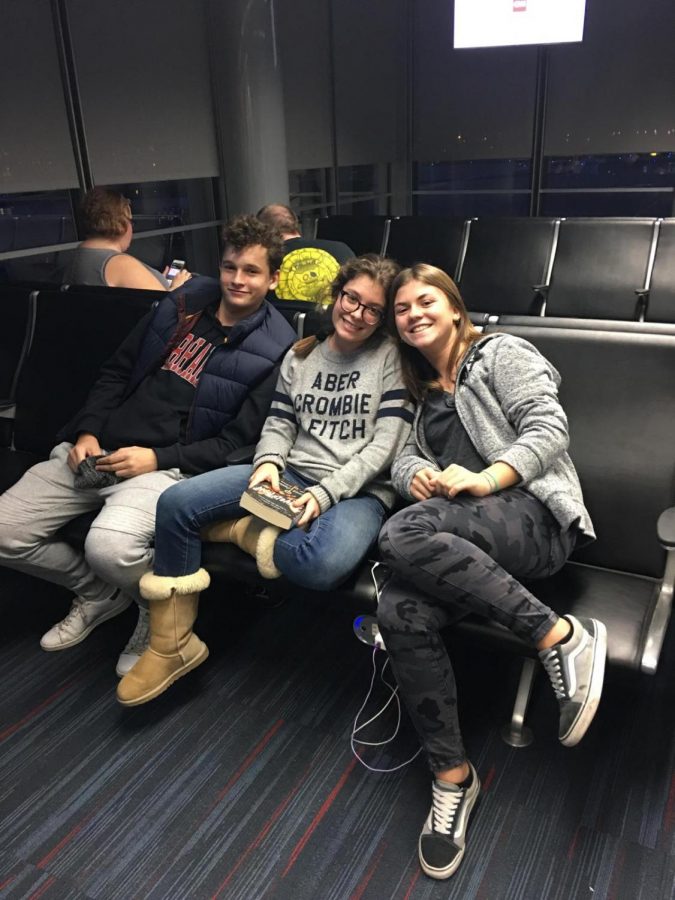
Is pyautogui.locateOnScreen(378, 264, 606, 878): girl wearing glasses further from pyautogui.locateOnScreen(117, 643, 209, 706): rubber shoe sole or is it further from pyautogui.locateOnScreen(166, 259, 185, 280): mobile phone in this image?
pyautogui.locateOnScreen(166, 259, 185, 280): mobile phone

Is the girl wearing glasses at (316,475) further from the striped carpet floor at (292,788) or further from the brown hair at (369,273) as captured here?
the striped carpet floor at (292,788)

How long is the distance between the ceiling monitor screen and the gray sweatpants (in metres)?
5.60

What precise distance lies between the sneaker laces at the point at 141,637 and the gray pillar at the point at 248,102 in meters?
3.86

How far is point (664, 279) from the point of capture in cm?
371

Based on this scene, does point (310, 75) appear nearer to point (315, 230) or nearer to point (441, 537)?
point (315, 230)

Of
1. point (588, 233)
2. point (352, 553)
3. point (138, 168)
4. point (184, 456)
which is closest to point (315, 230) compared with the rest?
point (138, 168)

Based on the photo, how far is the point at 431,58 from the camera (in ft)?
23.8

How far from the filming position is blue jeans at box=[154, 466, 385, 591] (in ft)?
5.56

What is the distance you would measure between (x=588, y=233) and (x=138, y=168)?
2.85 m

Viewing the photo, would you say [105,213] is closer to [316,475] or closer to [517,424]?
[316,475]

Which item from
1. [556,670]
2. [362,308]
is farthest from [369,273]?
[556,670]

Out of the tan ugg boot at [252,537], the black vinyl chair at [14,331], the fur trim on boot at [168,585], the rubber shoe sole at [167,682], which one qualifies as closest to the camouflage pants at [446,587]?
the tan ugg boot at [252,537]

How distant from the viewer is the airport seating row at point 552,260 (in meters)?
3.74

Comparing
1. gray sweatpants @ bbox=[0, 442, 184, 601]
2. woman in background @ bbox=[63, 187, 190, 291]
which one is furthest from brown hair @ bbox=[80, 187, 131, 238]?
gray sweatpants @ bbox=[0, 442, 184, 601]
